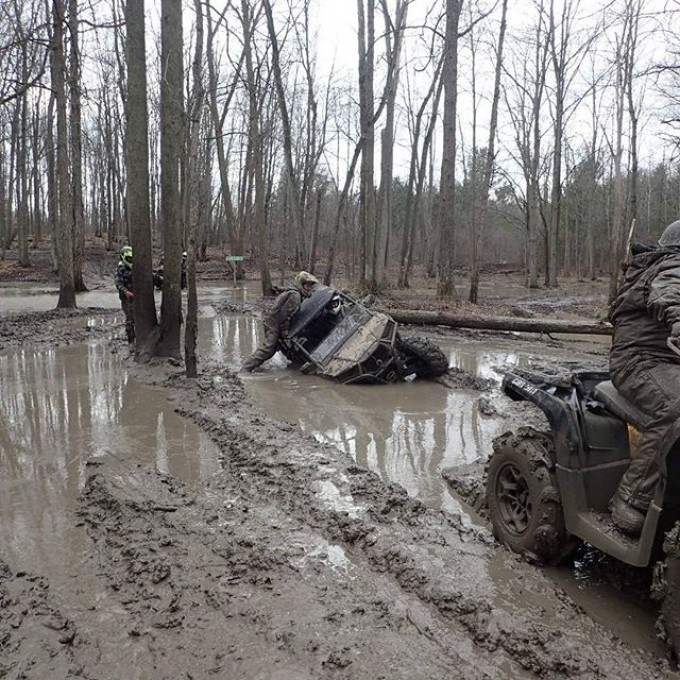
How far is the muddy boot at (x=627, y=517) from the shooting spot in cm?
275

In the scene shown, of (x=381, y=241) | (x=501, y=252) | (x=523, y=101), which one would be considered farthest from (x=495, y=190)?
(x=381, y=241)

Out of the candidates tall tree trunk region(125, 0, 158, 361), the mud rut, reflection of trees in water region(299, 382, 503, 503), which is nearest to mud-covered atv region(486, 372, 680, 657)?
the mud rut

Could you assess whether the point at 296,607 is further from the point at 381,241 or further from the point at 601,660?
the point at 381,241

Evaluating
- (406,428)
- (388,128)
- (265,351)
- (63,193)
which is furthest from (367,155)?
(406,428)

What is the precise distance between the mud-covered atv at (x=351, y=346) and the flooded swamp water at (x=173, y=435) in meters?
0.22

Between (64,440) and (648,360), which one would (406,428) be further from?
(648,360)

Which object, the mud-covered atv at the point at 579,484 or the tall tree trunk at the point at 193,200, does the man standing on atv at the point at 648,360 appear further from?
the tall tree trunk at the point at 193,200

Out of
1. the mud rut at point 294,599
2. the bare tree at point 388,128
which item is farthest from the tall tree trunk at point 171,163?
the bare tree at point 388,128

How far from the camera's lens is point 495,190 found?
5547cm

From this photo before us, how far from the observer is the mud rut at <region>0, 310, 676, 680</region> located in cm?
255

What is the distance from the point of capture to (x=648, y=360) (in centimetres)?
294

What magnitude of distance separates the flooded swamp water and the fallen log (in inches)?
74.8

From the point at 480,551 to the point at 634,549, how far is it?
1.04 m

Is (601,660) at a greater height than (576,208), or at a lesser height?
lesser
